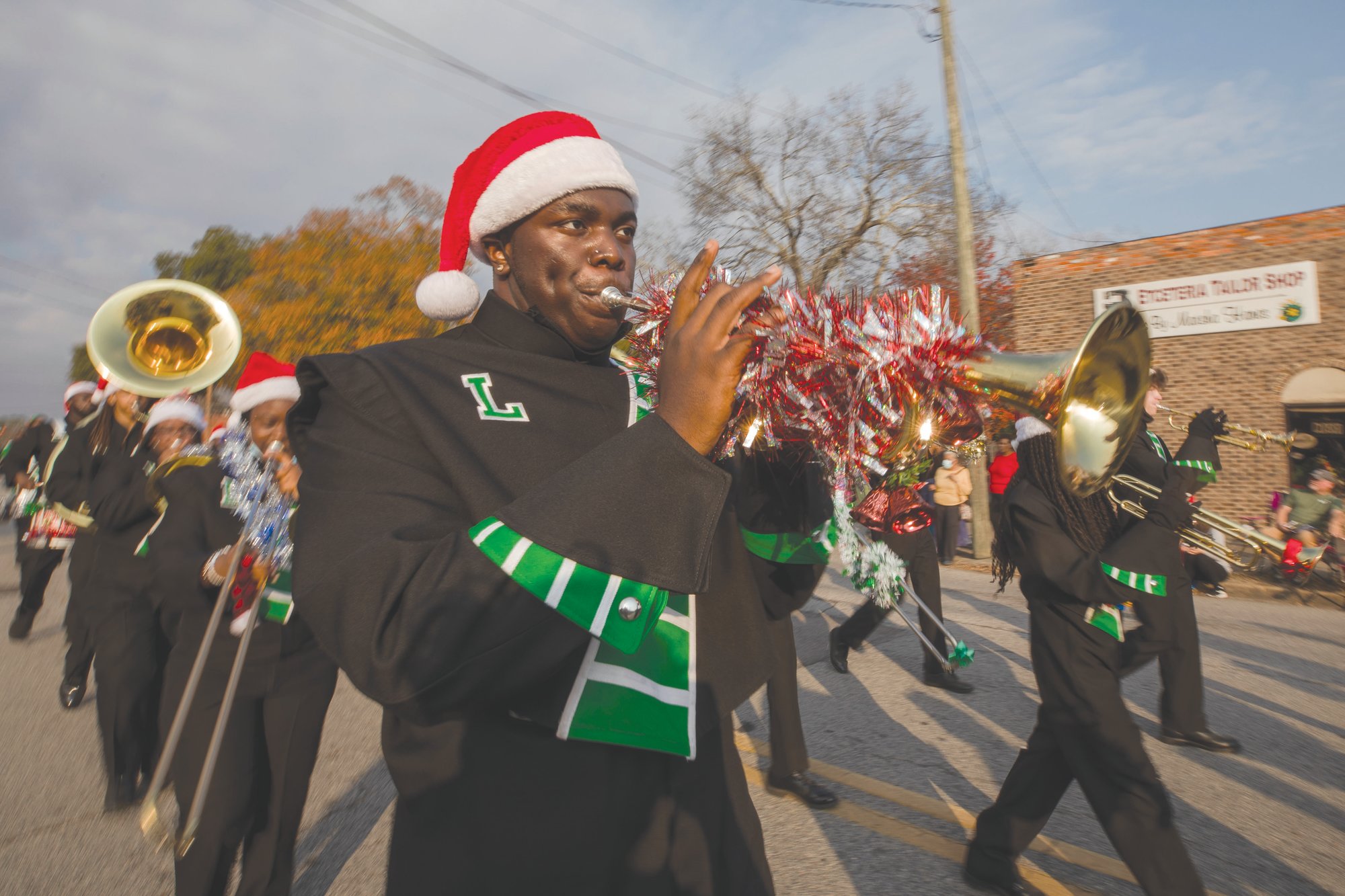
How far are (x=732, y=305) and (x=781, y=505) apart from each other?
685 mm

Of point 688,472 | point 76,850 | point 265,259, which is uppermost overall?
point 265,259

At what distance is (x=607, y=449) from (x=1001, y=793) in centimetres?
303

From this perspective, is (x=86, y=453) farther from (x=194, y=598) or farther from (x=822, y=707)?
(x=822, y=707)

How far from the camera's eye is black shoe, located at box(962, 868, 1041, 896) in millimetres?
3268

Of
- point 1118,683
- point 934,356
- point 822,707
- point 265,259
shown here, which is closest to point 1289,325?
point 822,707

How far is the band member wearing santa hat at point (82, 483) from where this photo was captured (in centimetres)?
527

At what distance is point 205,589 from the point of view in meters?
3.30

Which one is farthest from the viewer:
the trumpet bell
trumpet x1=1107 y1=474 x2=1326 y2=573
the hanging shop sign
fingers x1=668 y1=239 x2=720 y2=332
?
the hanging shop sign

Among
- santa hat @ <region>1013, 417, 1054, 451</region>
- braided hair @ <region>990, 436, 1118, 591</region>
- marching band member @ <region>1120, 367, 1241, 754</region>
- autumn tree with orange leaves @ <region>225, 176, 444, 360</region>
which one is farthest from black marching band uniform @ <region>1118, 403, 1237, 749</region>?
autumn tree with orange leaves @ <region>225, 176, 444, 360</region>

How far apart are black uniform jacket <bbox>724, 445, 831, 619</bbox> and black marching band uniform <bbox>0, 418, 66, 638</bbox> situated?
25.1 feet

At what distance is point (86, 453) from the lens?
5.80 metres

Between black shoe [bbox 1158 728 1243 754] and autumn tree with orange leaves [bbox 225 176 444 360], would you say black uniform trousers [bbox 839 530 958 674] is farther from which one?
autumn tree with orange leaves [bbox 225 176 444 360]

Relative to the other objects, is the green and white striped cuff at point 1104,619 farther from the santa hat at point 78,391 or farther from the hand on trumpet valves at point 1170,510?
the santa hat at point 78,391

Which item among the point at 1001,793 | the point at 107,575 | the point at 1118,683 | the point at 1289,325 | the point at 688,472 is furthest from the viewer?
the point at 1289,325
